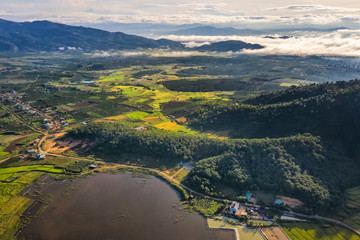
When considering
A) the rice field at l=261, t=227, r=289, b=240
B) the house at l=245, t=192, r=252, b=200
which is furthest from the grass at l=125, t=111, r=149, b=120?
the rice field at l=261, t=227, r=289, b=240

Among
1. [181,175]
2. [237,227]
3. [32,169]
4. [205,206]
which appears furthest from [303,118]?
[32,169]

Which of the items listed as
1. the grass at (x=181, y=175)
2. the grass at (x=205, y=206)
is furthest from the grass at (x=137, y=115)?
the grass at (x=205, y=206)

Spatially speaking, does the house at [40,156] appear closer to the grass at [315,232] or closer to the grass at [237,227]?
the grass at [237,227]

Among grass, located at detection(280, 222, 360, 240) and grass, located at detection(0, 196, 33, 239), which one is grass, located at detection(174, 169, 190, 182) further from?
grass, located at detection(0, 196, 33, 239)

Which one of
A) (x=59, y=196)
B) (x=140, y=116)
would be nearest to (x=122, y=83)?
(x=140, y=116)

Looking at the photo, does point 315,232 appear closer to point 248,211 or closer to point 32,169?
point 248,211
